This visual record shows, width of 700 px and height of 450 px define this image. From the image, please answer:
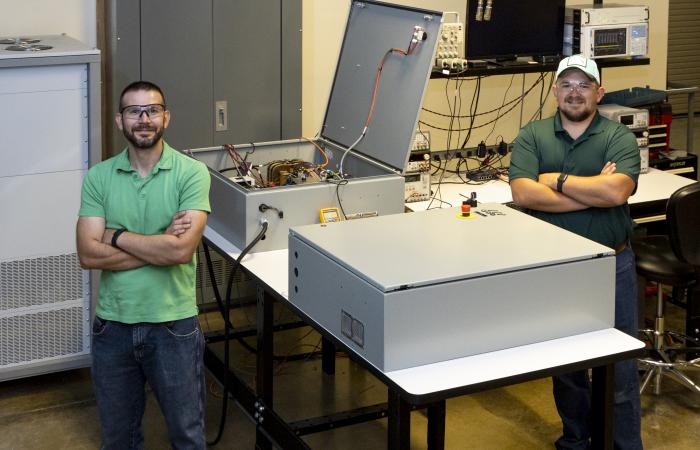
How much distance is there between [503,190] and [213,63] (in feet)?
4.84

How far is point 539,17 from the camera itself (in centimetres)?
510

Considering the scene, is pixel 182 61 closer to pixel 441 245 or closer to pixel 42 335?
pixel 42 335

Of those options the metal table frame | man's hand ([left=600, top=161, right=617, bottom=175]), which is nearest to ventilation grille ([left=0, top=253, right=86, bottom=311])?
the metal table frame

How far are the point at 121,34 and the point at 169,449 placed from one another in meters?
1.86

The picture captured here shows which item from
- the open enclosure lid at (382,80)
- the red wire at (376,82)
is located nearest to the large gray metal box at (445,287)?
the open enclosure lid at (382,80)

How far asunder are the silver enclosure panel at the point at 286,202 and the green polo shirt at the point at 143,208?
0.45 metres

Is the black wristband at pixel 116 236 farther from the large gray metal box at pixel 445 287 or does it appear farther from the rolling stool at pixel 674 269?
the rolling stool at pixel 674 269

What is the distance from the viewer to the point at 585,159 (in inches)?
141

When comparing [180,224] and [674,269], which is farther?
[674,269]

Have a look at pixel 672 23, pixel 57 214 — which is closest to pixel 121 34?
pixel 57 214

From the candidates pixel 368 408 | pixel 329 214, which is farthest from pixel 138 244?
pixel 368 408

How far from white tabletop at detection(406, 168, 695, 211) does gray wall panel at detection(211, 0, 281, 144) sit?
0.91m

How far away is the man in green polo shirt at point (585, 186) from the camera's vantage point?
3.50 metres

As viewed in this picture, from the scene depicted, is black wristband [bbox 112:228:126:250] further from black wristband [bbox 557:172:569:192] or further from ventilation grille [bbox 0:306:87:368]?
black wristband [bbox 557:172:569:192]
